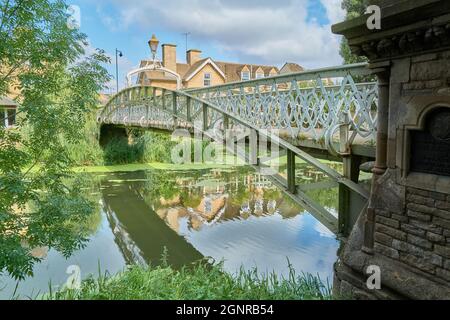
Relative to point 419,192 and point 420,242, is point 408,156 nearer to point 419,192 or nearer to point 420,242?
point 419,192

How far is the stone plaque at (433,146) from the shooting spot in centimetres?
Result: 348

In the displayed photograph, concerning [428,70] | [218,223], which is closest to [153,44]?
[218,223]

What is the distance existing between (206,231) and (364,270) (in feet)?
21.1

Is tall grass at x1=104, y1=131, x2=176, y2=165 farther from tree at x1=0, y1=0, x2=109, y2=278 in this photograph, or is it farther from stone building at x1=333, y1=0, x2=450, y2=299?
stone building at x1=333, y1=0, x2=450, y2=299

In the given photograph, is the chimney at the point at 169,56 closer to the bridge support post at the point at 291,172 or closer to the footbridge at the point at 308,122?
the footbridge at the point at 308,122

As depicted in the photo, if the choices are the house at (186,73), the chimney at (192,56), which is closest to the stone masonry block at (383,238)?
the house at (186,73)

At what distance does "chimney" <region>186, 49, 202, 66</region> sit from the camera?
34.2 m

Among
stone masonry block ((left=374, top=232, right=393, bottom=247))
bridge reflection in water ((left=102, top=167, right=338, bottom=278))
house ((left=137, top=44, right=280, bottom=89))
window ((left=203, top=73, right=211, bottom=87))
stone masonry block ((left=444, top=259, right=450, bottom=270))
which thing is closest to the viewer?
stone masonry block ((left=444, top=259, right=450, bottom=270))

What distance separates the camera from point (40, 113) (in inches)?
207

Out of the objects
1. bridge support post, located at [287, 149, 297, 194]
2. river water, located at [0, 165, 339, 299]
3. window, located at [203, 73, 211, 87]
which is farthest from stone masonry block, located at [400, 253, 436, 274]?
window, located at [203, 73, 211, 87]

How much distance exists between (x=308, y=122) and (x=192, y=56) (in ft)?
97.4

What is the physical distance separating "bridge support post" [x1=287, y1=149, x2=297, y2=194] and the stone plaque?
8.81 feet

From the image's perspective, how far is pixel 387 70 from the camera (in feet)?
13.0

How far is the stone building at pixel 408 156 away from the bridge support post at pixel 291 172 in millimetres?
2298
